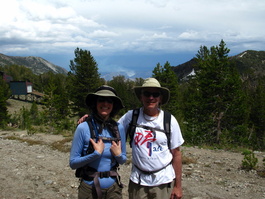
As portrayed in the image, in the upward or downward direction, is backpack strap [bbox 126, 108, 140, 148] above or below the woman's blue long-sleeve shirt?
above

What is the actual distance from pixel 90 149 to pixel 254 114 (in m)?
32.6

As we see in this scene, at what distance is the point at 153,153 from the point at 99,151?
27.5 inches

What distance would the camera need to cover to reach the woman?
267cm

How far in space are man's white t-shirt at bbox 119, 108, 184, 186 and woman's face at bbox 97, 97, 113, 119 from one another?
437 mm

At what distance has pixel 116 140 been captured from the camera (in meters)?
2.79

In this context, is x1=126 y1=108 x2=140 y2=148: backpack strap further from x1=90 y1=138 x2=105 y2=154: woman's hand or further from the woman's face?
x1=90 y1=138 x2=105 y2=154: woman's hand

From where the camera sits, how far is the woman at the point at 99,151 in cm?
267

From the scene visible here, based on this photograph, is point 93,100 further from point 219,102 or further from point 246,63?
point 246,63

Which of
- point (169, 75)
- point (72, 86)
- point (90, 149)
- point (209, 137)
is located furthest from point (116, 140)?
point (72, 86)

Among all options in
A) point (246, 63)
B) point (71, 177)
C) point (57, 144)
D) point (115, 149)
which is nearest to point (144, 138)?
point (115, 149)

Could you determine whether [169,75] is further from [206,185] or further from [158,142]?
[158,142]

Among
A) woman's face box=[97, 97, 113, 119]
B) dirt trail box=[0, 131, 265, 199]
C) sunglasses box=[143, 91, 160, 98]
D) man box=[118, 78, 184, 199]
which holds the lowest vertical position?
dirt trail box=[0, 131, 265, 199]

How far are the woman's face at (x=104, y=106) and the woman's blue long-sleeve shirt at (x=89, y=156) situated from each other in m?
0.17

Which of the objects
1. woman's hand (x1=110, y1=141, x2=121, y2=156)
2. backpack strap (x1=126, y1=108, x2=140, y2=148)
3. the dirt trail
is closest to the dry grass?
the dirt trail
